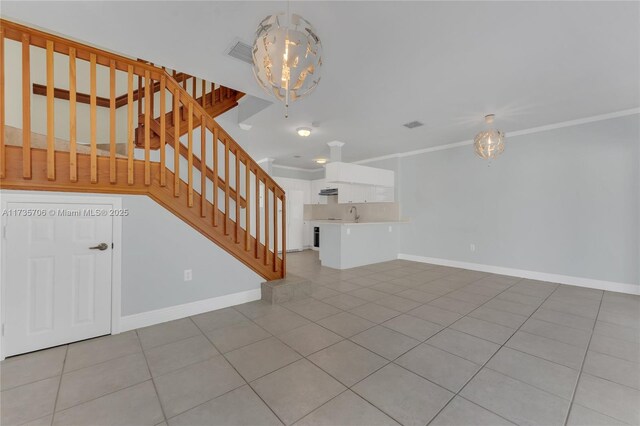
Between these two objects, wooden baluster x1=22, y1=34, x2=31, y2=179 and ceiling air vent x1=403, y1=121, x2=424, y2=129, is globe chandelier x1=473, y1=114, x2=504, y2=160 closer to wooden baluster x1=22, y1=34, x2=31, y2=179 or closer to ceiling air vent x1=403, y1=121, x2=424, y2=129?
ceiling air vent x1=403, y1=121, x2=424, y2=129

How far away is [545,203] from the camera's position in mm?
4590

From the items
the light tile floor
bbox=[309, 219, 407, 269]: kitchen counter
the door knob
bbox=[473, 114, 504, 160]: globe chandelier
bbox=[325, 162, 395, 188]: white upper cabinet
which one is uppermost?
bbox=[473, 114, 504, 160]: globe chandelier

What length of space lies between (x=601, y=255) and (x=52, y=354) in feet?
22.9

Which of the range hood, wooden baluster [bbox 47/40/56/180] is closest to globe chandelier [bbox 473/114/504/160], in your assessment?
the range hood

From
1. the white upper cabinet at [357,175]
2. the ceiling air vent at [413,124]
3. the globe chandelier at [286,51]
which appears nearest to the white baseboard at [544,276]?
the white upper cabinet at [357,175]

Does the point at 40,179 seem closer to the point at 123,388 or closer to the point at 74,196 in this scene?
the point at 74,196

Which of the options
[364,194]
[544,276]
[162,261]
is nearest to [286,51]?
[162,261]

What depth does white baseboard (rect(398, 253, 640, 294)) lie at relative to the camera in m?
3.96

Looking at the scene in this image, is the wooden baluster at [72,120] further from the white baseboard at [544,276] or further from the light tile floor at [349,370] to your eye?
the white baseboard at [544,276]

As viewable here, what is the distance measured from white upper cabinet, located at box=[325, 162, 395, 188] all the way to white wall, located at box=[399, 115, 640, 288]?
88 cm

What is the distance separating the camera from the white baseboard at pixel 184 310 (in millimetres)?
2691

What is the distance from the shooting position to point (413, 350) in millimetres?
2311

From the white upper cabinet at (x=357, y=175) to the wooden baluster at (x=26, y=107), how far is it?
14.1 feet

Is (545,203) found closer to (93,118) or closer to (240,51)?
(240,51)
